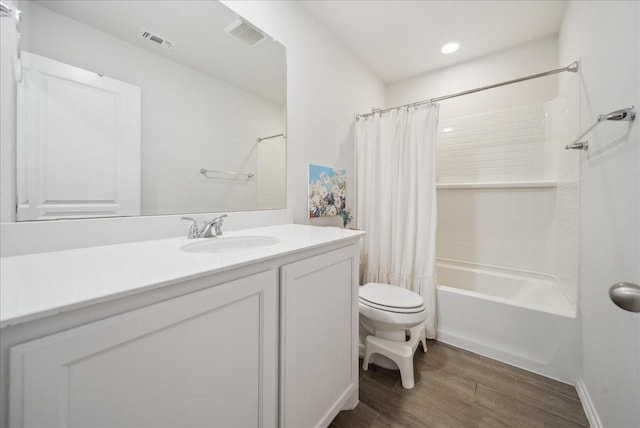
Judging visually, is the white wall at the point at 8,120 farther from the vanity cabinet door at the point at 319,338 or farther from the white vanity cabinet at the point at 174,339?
the vanity cabinet door at the point at 319,338

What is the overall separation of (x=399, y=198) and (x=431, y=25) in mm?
1418

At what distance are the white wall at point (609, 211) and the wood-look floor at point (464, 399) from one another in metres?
0.15

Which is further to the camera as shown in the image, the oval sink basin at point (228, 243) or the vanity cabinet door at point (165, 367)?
the oval sink basin at point (228, 243)

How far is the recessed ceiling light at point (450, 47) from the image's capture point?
7.22 feet

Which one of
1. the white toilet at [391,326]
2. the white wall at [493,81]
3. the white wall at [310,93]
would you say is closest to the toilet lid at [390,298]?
the white toilet at [391,326]

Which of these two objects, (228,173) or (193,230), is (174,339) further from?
(228,173)

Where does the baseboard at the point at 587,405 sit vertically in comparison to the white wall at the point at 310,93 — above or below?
below

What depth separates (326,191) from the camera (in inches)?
78.5

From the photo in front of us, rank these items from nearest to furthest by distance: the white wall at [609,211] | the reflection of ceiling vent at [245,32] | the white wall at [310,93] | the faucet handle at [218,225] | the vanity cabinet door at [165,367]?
the vanity cabinet door at [165,367]
the white wall at [609,211]
the faucet handle at [218,225]
the reflection of ceiling vent at [245,32]
the white wall at [310,93]

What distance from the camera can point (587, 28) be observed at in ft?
4.44

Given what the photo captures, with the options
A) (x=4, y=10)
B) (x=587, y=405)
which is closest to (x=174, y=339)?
(x=4, y=10)

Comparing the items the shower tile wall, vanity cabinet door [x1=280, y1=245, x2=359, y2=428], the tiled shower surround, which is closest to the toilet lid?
vanity cabinet door [x1=280, y1=245, x2=359, y2=428]

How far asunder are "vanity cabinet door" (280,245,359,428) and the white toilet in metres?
0.31

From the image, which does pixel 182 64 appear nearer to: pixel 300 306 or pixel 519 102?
pixel 300 306
